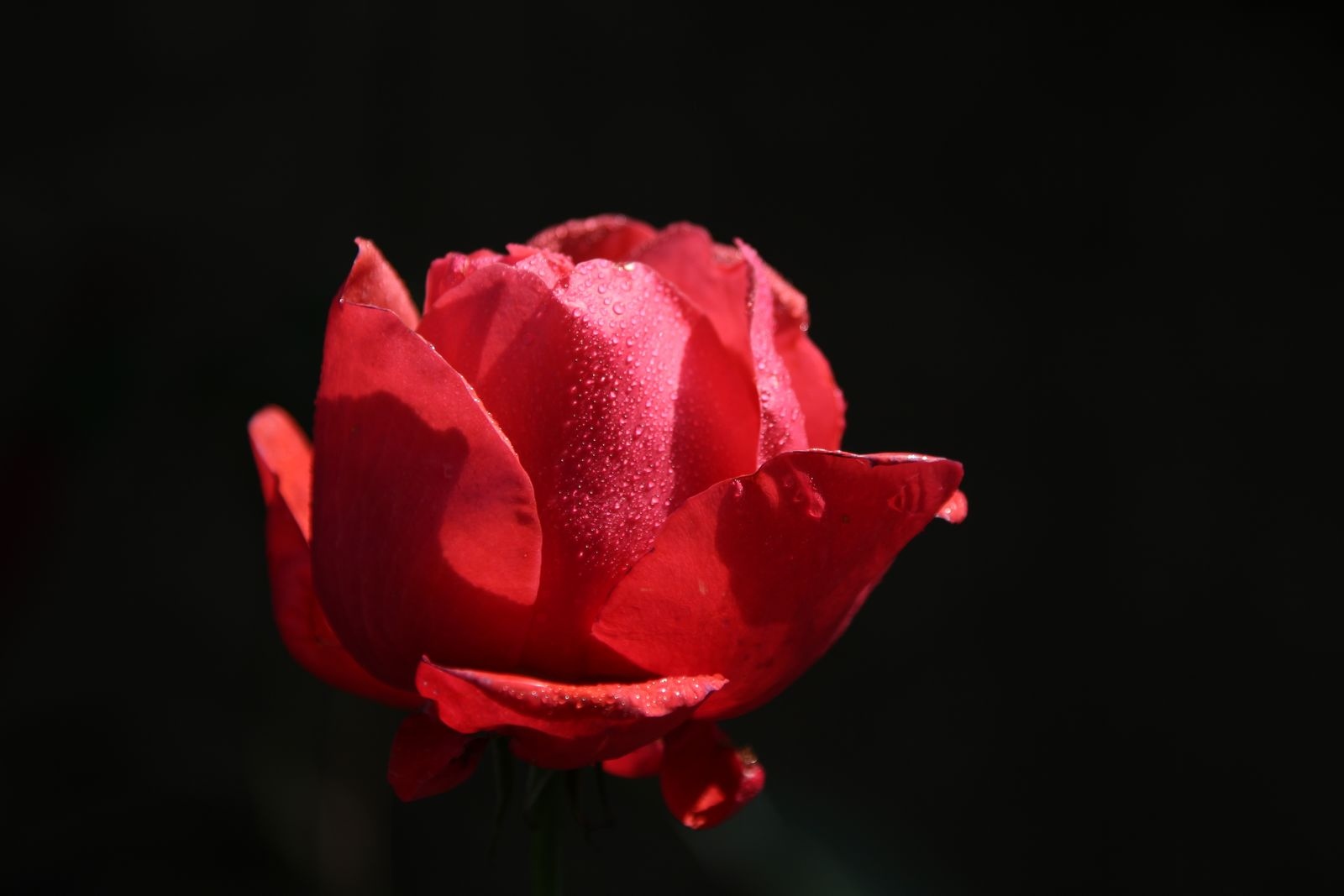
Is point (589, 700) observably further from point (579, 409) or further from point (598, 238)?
point (598, 238)

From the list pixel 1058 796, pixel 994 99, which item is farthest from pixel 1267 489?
pixel 994 99

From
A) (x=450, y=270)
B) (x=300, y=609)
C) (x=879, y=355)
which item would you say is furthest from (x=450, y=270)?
(x=879, y=355)

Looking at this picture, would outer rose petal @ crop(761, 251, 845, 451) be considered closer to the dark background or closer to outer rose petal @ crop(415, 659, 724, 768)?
outer rose petal @ crop(415, 659, 724, 768)

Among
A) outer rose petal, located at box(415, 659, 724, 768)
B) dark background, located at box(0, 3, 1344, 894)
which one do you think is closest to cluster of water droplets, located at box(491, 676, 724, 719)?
outer rose petal, located at box(415, 659, 724, 768)

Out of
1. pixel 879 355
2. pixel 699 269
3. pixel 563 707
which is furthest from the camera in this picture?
pixel 879 355

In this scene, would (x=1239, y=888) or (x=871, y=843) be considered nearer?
(x=871, y=843)

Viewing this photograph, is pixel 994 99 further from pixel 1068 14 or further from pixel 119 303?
pixel 119 303

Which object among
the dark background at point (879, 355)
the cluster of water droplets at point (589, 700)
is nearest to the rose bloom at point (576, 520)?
the cluster of water droplets at point (589, 700)
